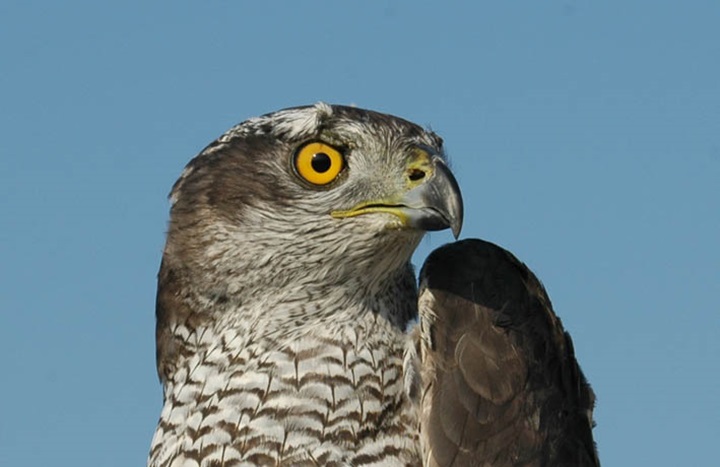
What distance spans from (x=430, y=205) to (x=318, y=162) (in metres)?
0.62

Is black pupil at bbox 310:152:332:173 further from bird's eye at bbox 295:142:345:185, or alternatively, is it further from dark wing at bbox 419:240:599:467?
dark wing at bbox 419:240:599:467

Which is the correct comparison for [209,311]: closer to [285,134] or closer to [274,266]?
[274,266]

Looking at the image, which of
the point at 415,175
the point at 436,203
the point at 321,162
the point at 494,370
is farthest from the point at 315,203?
the point at 494,370

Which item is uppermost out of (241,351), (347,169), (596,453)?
(347,169)

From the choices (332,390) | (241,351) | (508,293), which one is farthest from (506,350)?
(241,351)

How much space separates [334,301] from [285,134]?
817 millimetres

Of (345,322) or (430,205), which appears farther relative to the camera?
(345,322)

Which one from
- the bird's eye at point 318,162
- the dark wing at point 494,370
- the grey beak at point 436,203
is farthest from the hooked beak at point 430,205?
the dark wing at point 494,370

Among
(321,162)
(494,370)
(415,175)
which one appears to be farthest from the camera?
(321,162)

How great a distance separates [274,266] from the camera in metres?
6.50

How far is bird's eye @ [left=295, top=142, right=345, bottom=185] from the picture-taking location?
21.5ft

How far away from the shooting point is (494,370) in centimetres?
624

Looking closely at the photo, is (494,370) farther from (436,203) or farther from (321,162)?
(321,162)

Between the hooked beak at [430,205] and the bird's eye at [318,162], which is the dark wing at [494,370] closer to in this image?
the hooked beak at [430,205]
